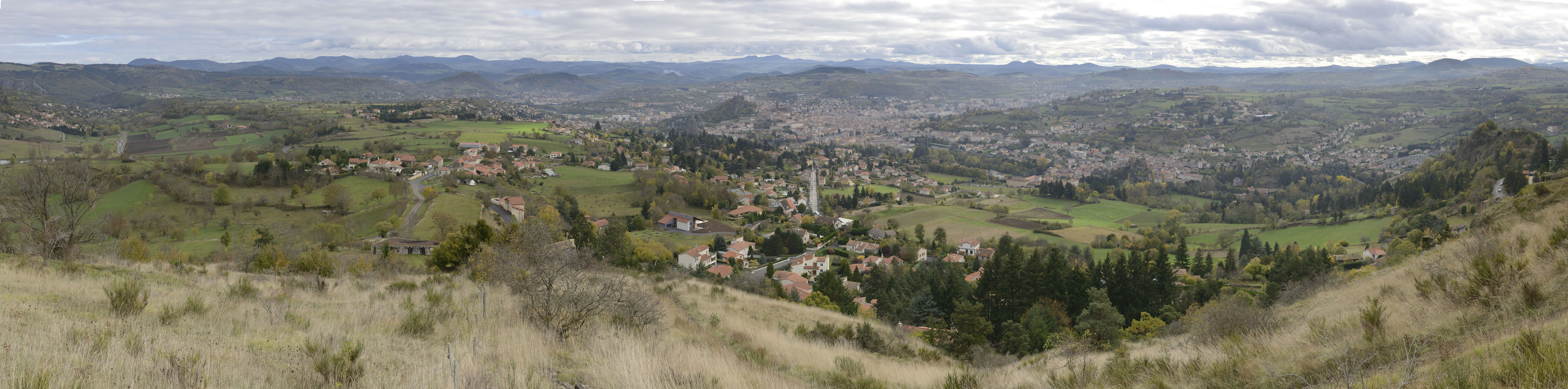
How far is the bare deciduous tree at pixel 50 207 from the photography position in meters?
10.3

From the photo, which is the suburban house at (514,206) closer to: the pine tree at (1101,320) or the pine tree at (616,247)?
the pine tree at (616,247)

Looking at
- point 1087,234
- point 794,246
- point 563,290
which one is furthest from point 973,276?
point 563,290

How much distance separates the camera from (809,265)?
115 ft

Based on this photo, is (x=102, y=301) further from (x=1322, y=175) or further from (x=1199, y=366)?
(x=1322, y=175)

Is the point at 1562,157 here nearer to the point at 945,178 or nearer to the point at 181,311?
the point at 181,311

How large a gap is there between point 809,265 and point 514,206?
1996 cm

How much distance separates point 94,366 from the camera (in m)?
3.35

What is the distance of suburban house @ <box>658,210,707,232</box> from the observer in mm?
44406

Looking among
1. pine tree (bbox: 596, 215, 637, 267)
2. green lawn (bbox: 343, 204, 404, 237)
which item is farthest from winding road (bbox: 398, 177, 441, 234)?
pine tree (bbox: 596, 215, 637, 267)

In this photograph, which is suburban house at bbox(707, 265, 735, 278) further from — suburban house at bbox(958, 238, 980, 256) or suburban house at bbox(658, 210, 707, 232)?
suburban house at bbox(958, 238, 980, 256)

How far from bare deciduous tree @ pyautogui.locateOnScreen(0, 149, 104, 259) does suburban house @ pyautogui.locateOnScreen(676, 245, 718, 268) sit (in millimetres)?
22094

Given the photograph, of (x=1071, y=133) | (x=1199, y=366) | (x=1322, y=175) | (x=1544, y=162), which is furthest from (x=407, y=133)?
(x=1071, y=133)

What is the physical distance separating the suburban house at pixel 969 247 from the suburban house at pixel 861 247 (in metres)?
5.45

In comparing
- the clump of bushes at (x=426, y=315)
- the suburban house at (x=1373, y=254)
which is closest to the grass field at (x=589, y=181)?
the clump of bushes at (x=426, y=315)
